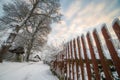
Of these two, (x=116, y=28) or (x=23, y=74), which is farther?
(x=23, y=74)

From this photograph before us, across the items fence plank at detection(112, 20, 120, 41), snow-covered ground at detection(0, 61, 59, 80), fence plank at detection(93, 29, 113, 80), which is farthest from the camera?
snow-covered ground at detection(0, 61, 59, 80)

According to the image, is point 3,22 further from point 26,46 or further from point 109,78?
point 109,78

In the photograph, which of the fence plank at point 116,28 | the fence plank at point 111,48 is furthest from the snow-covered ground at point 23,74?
the fence plank at point 116,28

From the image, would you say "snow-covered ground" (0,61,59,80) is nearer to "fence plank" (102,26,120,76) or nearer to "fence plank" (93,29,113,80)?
"fence plank" (93,29,113,80)

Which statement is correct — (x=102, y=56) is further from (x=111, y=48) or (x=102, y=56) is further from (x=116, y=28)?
(x=116, y=28)

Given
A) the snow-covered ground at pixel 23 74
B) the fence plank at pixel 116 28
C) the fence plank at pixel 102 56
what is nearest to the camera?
the fence plank at pixel 116 28

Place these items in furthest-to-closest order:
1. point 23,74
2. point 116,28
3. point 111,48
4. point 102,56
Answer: point 23,74 < point 102,56 < point 111,48 < point 116,28

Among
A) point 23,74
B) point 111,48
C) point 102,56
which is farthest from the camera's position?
point 23,74

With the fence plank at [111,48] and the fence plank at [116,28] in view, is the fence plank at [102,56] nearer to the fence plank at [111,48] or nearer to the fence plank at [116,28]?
the fence plank at [111,48]

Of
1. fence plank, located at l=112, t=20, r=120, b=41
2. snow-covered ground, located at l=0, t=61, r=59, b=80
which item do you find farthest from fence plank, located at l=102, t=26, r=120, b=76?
snow-covered ground, located at l=0, t=61, r=59, b=80

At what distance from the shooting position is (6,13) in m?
13.1

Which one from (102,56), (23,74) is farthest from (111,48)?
(23,74)

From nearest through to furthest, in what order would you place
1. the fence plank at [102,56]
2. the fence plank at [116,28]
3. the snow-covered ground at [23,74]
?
the fence plank at [116,28], the fence plank at [102,56], the snow-covered ground at [23,74]

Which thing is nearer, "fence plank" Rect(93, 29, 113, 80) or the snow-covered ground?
"fence plank" Rect(93, 29, 113, 80)
